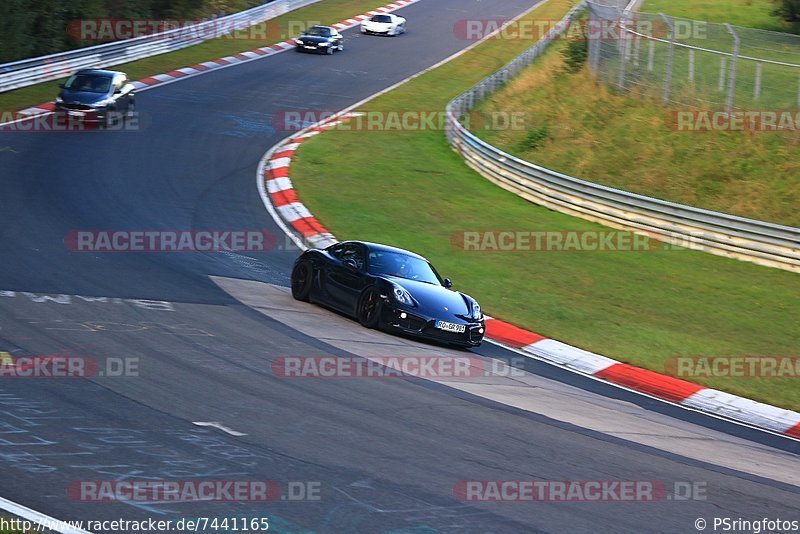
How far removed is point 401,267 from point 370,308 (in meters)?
1.10

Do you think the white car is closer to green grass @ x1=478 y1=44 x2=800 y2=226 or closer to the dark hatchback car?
green grass @ x1=478 y1=44 x2=800 y2=226

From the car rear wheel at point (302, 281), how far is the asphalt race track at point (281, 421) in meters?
0.37

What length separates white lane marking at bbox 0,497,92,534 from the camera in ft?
20.1

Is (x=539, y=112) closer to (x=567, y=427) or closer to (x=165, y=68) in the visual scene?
(x=165, y=68)

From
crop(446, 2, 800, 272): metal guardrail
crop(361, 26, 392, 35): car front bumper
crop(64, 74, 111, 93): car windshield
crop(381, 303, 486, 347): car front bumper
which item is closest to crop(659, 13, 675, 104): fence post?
crop(446, 2, 800, 272): metal guardrail

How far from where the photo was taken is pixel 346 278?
46.3ft

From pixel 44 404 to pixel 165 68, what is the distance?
30224mm

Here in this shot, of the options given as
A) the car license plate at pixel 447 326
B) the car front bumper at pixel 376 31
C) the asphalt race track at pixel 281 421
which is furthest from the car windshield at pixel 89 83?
the car front bumper at pixel 376 31

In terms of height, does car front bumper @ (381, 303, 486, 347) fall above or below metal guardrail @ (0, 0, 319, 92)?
below

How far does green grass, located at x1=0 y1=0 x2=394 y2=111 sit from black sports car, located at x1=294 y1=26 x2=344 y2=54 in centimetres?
227

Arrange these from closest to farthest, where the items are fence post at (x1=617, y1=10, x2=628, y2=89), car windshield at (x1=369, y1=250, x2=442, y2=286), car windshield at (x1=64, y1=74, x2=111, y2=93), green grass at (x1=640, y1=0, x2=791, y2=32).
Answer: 1. car windshield at (x1=369, y1=250, x2=442, y2=286)
2. fence post at (x1=617, y1=10, x2=628, y2=89)
3. car windshield at (x1=64, y1=74, x2=111, y2=93)
4. green grass at (x1=640, y1=0, x2=791, y2=32)

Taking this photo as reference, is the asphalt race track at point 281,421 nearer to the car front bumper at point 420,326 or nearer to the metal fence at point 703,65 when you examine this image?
the car front bumper at point 420,326

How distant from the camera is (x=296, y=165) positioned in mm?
25172

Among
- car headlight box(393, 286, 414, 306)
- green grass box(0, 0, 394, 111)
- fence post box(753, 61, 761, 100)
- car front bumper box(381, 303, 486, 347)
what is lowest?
car front bumper box(381, 303, 486, 347)
